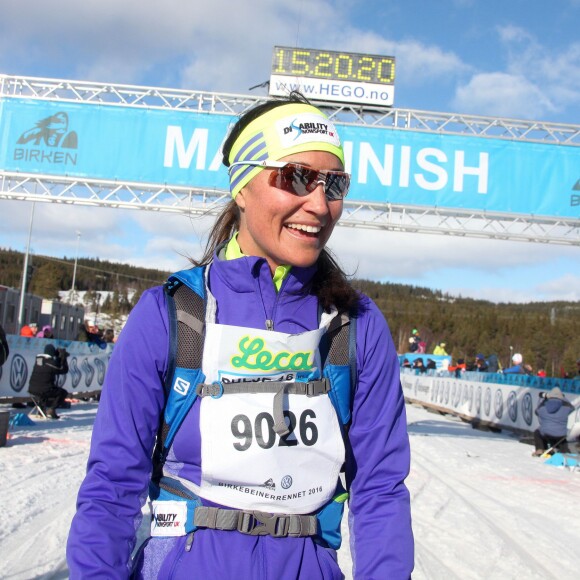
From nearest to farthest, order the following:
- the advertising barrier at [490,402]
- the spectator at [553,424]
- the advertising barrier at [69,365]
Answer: the spectator at [553,424]
the advertising barrier at [69,365]
the advertising barrier at [490,402]

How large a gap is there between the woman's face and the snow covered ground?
3101 mm

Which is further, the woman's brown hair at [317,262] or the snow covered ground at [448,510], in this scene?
the snow covered ground at [448,510]

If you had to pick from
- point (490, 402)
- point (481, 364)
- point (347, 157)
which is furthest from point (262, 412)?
point (481, 364)

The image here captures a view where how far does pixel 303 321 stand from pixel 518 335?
118m

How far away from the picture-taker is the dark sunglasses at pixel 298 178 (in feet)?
5.43

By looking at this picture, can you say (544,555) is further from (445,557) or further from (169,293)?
(169,293)

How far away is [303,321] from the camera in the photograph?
1.68 metres

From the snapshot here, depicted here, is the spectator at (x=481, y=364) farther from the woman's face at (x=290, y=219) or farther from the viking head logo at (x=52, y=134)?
the woman's face at (x=290, y=219)

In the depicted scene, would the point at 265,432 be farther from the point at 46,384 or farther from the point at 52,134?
the point at 46,384

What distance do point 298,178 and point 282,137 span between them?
0.45ft

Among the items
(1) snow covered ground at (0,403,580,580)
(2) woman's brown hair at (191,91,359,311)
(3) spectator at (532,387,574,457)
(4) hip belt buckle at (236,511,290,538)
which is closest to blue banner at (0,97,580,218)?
(3) spectator at (532,387,574,457)

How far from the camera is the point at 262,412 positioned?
1.58 meters

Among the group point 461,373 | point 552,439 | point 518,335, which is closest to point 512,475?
point 552,439

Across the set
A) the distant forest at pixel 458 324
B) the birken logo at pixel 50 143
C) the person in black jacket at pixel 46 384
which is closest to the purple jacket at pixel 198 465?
the birken logo at pixel 50 143
